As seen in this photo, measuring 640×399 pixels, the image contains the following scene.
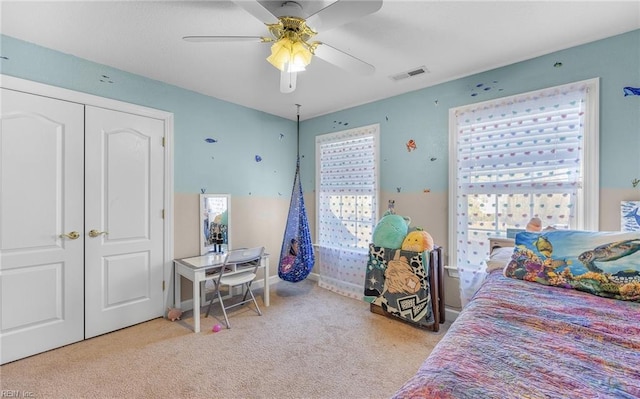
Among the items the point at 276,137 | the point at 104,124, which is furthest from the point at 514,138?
the point at 104,124

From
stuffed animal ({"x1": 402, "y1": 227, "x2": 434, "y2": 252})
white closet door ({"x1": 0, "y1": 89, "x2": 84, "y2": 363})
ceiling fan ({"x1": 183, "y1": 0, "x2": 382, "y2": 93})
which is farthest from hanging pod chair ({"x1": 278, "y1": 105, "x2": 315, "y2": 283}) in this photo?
ceiling fan ({"x1": 183, "y1": 0, "x2": 382, "y2": 93})

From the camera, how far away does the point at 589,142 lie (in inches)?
81.1

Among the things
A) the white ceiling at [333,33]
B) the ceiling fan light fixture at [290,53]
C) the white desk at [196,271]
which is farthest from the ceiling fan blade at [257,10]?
the white desk at [196,271]

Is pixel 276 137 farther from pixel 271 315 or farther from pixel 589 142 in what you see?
pixel 589 142

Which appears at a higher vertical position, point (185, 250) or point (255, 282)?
point (185, 250)

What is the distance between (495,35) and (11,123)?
359cm

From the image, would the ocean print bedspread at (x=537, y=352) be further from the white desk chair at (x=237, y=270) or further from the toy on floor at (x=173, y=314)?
the toy on floor at (x=173, y=314)

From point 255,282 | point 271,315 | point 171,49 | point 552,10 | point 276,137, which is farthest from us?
point 276,137

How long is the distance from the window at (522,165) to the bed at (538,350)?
2.46 ft

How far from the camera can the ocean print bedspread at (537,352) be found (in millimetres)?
779

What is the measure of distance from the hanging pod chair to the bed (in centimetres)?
213

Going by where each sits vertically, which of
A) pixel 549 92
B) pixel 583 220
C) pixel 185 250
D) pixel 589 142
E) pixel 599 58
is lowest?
pixel 185 250

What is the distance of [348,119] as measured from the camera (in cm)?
362

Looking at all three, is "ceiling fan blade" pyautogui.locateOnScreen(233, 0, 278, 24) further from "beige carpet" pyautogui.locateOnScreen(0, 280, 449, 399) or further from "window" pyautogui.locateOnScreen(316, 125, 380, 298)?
"beige carpet" pyautogui.locateOnScreen(0, 280, 449, 399)
